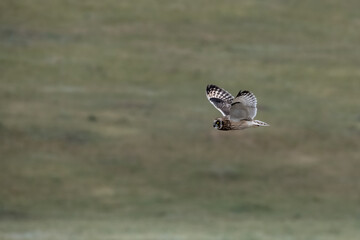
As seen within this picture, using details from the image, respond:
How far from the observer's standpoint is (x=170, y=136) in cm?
4769

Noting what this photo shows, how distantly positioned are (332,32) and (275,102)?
22453 millimetres

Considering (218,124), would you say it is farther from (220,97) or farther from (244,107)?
(220,97)

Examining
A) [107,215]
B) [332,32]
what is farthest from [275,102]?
[332,32]

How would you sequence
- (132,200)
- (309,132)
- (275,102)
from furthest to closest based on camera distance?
1. (275,102)
2. (309,132)
3. (132,200)

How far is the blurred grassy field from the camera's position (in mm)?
40656

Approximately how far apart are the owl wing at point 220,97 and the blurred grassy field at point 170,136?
752 inches

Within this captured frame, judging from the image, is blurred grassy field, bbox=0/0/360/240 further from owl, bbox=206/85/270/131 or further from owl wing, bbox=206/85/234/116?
owl, bbox=206/85/270/131

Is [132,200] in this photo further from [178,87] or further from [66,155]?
[178,87]

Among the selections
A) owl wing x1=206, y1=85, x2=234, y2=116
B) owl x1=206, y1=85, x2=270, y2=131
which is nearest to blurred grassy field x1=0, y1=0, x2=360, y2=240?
owl wing x1=206, y1=85, x2=234, y2=116

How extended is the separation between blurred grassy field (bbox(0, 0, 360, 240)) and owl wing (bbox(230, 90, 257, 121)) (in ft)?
69.6

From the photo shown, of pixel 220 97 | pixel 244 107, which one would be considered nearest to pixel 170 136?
pixel 220 97

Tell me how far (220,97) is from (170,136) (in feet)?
108

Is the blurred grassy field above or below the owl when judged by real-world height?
above

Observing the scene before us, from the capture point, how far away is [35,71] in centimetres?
6131
